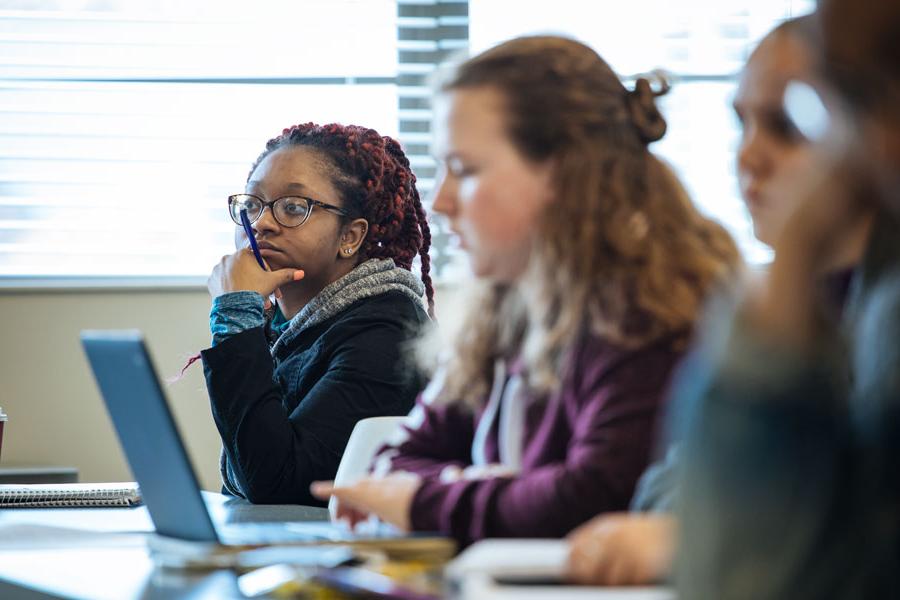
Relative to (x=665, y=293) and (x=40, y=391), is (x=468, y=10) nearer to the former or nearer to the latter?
(x=40, y=391)

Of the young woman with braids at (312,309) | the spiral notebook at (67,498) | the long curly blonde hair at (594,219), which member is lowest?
the spiral notebook at (67,498)

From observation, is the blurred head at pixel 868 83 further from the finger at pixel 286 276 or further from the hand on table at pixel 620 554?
the finger at pixel 286 276

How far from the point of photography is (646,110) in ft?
4.32

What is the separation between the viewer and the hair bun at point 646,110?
131cm

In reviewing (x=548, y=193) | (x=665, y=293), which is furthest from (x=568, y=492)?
(x=548, y=193)

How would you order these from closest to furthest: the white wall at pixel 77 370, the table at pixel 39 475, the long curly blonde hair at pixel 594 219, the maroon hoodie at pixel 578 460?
the maroon hoodie at pixel 578 460 → the long curly blonde hair at pixel 594 219 → the table at pixel 39 475 → the white wall at pixel 77 370

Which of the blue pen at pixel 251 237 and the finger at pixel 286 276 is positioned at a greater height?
the blue pen at pixel 251 237

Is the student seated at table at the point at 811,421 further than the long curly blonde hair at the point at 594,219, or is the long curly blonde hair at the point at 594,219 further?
the long curly blonde hair at the point at 594,219

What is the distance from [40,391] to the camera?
3.53m

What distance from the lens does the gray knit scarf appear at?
228cm

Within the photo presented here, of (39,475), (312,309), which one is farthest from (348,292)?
(39,475)

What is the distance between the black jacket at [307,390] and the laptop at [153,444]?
2.26 feet

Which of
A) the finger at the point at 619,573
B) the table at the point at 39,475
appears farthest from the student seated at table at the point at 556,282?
the table at the point at 39,475

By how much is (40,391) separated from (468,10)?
1.66 m
